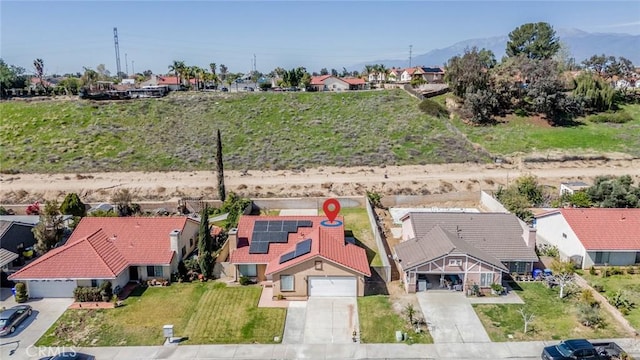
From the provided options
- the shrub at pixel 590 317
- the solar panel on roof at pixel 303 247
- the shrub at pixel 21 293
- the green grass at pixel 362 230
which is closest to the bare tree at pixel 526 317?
the shrub at pixel 590 317

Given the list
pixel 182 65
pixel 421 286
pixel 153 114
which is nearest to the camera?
pixel 421 286

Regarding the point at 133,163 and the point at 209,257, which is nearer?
the point at 209,257

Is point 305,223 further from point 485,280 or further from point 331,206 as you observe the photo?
point 485,280

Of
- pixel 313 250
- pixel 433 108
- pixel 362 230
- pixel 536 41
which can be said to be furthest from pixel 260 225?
pixel 536 41

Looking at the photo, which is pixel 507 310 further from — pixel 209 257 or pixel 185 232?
pixel 185 232

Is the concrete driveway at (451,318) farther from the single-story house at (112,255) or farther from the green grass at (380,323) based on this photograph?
the single-story house at (112,255)

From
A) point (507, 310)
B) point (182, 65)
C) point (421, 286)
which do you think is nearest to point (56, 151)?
point (182, 65)
